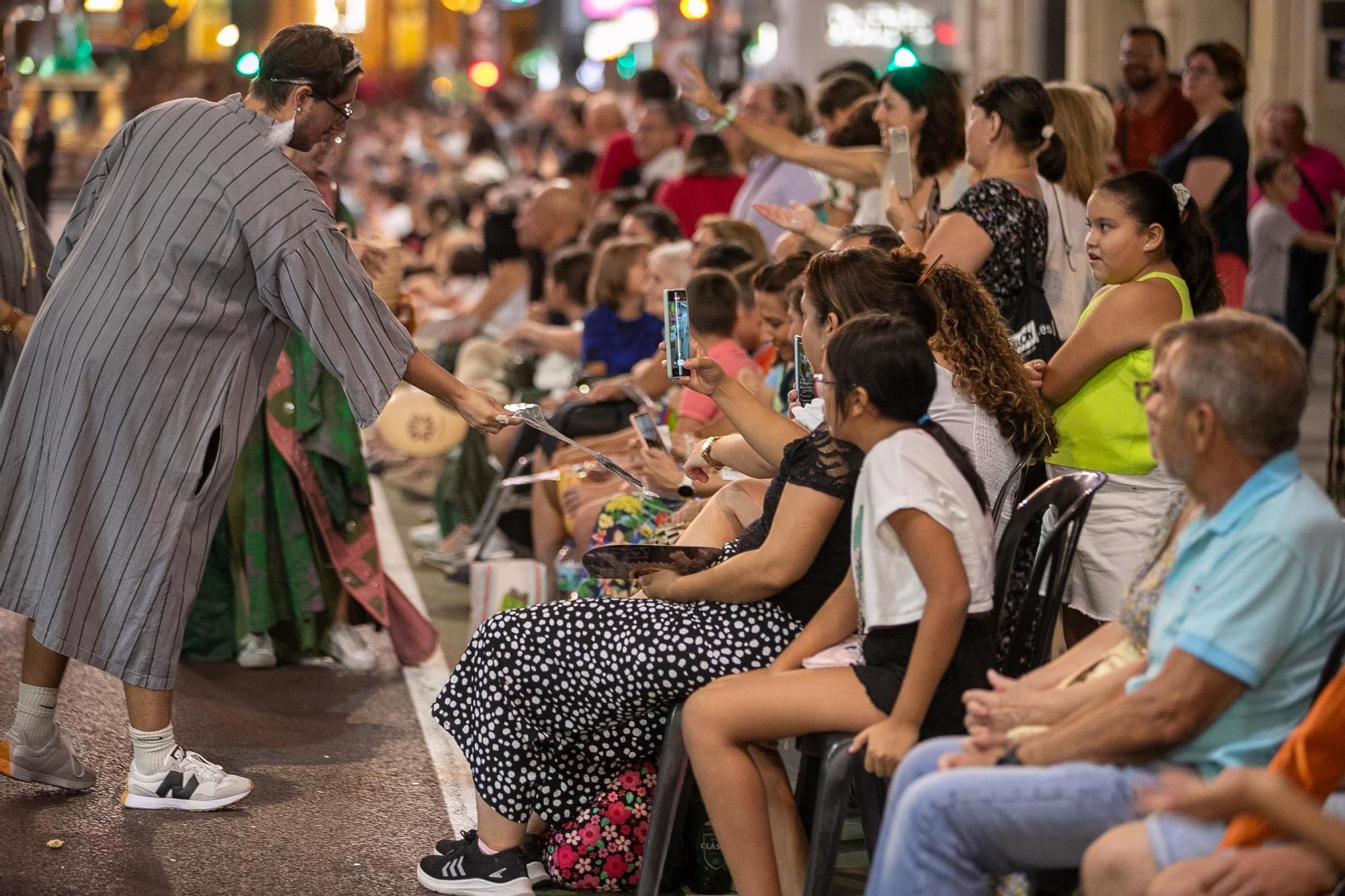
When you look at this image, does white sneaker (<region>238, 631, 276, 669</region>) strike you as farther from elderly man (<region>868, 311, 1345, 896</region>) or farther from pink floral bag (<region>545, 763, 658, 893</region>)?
elderly man (<region>868, 311, 1345, 896</region>)

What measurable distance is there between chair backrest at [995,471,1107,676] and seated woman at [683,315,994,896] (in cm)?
19

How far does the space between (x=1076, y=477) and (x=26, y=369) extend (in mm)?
2559

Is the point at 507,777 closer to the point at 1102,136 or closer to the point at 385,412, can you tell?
the point at 1102,136

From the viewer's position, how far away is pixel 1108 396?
14.3ft

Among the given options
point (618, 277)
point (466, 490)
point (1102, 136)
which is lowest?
point (466, 490)

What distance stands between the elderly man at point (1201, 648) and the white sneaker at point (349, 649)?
3434mm

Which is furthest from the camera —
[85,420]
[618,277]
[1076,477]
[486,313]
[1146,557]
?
[486,313]

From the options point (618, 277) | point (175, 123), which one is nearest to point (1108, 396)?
point (175, 123)

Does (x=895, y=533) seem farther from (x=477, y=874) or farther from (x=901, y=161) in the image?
(x=901, y=161)

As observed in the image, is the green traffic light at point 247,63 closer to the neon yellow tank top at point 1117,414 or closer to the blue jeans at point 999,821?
the neon yellow tank top at point 1117,414

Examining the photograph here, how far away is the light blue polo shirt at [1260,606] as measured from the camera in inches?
103

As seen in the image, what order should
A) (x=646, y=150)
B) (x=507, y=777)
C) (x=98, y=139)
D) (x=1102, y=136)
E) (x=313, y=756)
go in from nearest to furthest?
(x=507, y=777), (x=313, y=756), (x=1102, y=136), (x=646, y=150), (x=98, y=139)

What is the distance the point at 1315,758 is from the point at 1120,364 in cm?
192

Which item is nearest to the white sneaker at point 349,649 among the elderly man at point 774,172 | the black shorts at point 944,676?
the elderly man at point 774,172
